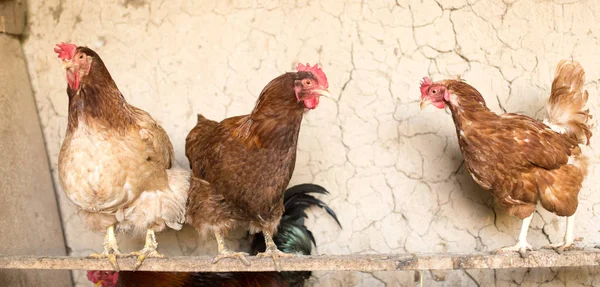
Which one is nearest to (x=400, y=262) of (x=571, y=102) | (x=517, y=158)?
(x=517, y=158)

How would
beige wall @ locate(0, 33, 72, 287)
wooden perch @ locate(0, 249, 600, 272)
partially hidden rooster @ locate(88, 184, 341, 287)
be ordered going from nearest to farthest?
wooden perch @ locate(0, 249, 600, 272), partially hidden rooster @ locate(88, 184, 341, 287), beige wall @ locate(0, 33, 72, 287)

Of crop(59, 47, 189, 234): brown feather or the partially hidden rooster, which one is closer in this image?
crop(59, 47, 189, 234): brown feather

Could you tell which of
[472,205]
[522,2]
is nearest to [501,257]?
[472,205]

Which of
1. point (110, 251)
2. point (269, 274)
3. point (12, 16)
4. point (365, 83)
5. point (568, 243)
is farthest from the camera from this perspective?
point (12, 16)

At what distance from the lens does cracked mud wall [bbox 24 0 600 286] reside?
3.77m

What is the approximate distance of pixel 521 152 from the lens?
9.94 ft

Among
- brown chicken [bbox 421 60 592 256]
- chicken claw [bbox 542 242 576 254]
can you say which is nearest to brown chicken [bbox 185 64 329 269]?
brown chicken [bbox 421 60 592 256]

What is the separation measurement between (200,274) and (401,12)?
2.06 metres

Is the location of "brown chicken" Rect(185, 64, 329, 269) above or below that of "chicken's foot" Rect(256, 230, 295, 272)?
above

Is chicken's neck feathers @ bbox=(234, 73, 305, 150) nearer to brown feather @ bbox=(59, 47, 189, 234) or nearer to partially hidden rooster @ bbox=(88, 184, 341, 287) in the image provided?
brown feather @ bbox=(59, 47, 189, 234)

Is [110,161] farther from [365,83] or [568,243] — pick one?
[568,243]

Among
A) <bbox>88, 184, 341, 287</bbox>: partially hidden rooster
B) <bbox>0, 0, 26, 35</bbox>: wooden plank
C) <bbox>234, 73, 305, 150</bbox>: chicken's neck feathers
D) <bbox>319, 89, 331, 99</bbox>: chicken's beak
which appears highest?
<bbox>0, 0, 26, 35</bbox>: wooden plank

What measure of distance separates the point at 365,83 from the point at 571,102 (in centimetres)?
128

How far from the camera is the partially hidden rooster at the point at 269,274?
11.6ft
